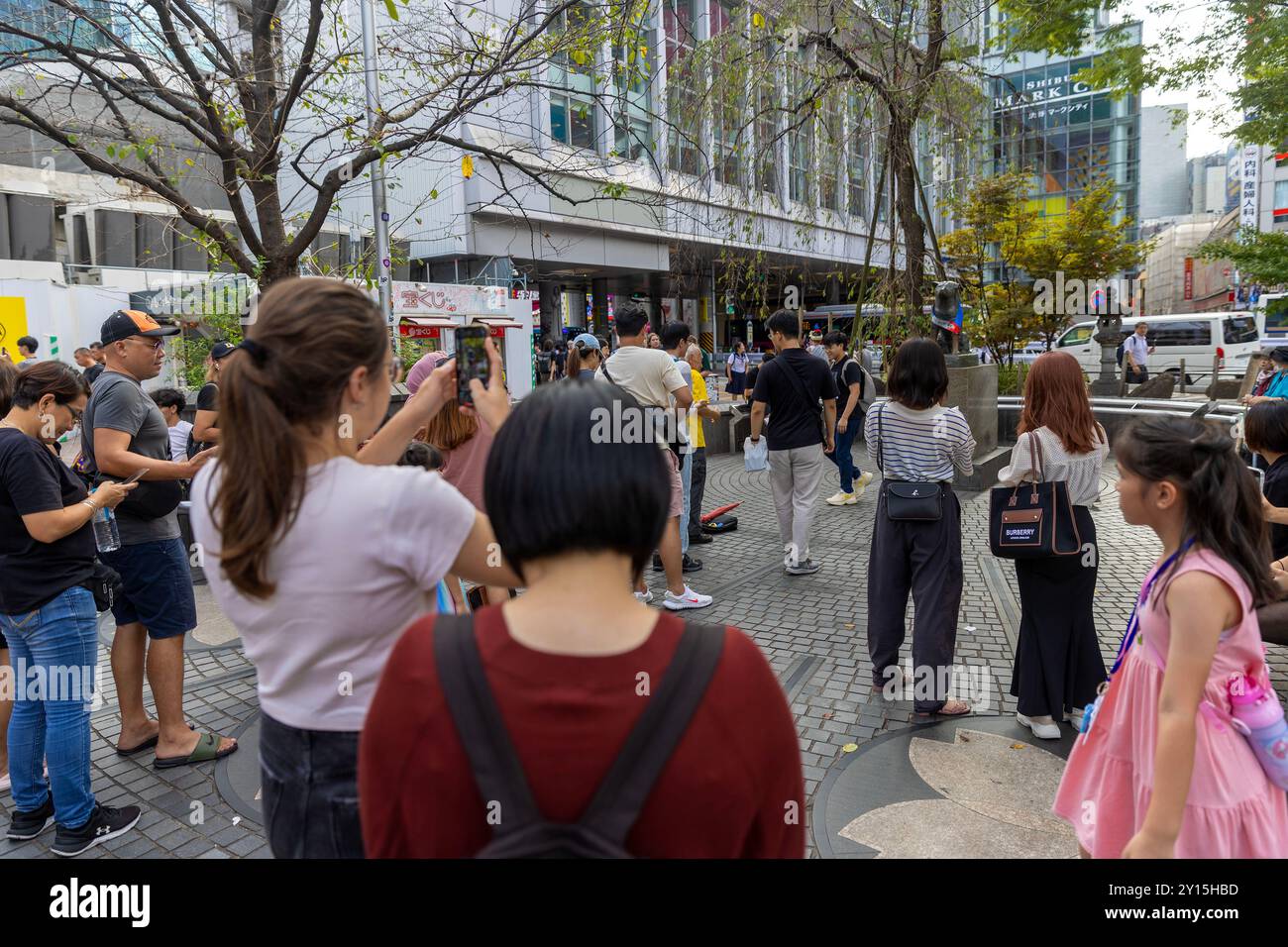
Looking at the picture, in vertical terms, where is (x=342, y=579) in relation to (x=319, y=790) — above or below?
above

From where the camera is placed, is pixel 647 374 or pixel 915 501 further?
pixel 647 374

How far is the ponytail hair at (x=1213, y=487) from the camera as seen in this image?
1.97 m

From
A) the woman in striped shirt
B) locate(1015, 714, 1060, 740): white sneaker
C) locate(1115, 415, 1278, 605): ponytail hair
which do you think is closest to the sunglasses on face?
the woman in striped shirt

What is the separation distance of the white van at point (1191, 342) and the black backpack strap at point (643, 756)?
77.6 ft

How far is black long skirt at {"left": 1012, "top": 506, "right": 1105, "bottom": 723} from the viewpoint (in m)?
3.77

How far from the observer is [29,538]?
3.11 meters

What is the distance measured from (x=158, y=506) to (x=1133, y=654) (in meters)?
3.90

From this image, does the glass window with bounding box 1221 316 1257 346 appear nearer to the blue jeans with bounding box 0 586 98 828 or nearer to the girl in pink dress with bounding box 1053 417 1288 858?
the girl in pink dress with bounding box 1053 417 1288 858

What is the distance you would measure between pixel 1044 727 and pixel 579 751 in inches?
143

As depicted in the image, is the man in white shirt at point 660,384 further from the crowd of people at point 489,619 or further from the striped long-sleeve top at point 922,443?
the crowd of people at point 489,619
